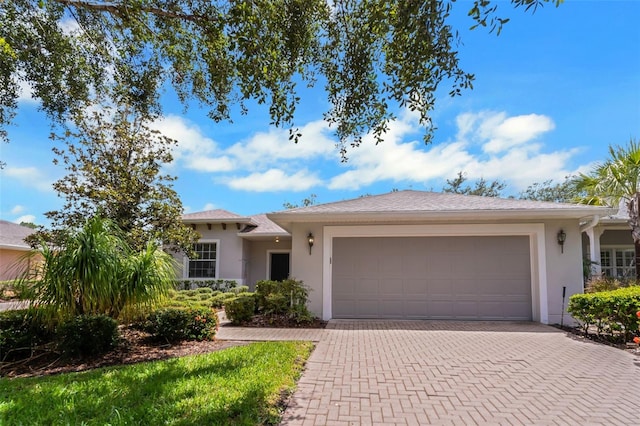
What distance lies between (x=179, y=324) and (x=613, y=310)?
332 inches

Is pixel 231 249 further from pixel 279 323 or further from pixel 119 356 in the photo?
pixel 119 356

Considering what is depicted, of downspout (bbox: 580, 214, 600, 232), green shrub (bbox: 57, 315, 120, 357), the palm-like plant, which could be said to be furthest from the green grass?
downspout (bbox: 580, 214, 600, 232)

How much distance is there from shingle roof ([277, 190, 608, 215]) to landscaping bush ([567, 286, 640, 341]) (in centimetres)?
235

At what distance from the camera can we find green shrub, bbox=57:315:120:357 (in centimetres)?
578

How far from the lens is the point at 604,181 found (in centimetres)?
1109

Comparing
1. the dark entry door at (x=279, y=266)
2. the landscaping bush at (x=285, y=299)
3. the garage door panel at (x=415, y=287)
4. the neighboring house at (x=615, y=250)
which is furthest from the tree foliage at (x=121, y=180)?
the neighboring house at (x=615, y=250)

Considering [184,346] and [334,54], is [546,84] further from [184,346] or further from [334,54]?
[184,346]

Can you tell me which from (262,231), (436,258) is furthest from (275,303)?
(262,231)

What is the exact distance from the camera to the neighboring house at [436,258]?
9266mm

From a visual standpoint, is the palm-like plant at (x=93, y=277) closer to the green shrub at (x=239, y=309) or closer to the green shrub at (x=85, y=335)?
the green shrub at (x=85, y=335)

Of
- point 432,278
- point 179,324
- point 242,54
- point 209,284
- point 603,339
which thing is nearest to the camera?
point 242,54

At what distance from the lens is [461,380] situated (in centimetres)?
479

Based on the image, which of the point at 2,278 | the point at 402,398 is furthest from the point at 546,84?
the point at 2,278

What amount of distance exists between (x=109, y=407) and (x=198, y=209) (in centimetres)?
1508
